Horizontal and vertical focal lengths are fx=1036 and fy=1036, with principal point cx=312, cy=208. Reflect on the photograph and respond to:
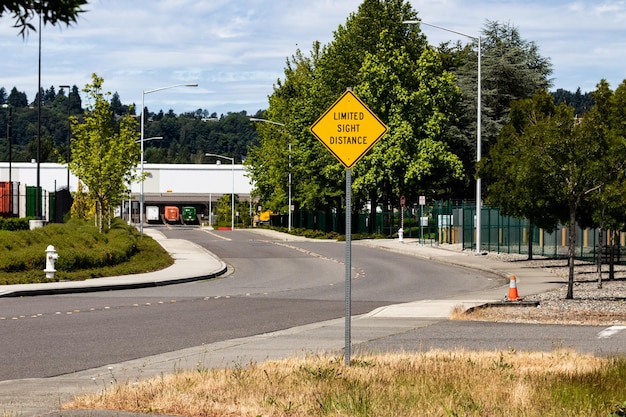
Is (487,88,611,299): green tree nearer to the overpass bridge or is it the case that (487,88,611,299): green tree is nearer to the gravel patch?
the gravel patch

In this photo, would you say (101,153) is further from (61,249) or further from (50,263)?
(50,263)

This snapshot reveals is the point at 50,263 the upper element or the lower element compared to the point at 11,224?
lower

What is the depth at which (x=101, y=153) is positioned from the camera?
145 feet

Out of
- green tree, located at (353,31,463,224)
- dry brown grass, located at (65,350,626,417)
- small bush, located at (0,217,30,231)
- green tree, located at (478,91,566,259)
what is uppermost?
green tree, located at (353,31,463,224)

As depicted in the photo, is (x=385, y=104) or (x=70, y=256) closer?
(x=70, y=256)

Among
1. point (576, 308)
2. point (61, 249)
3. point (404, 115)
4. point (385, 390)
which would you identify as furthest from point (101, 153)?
point (385, 390)

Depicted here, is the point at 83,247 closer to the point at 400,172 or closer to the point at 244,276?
the point at 244,276

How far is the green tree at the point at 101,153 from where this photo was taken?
4378cm

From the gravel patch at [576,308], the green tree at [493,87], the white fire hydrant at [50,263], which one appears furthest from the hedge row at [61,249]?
the green tree at [493,87]

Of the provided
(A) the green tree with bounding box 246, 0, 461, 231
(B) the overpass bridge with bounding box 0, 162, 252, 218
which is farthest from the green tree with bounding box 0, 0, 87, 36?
(B) the overpass bridge with bounding box 0, 162, 252, 218

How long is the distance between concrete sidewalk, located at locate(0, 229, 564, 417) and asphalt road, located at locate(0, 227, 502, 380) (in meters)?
0.62

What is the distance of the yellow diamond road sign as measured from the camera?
12777 mm

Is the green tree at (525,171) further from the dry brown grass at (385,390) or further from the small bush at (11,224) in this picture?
the small bush at (11,224)

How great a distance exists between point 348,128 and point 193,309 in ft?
36.6
